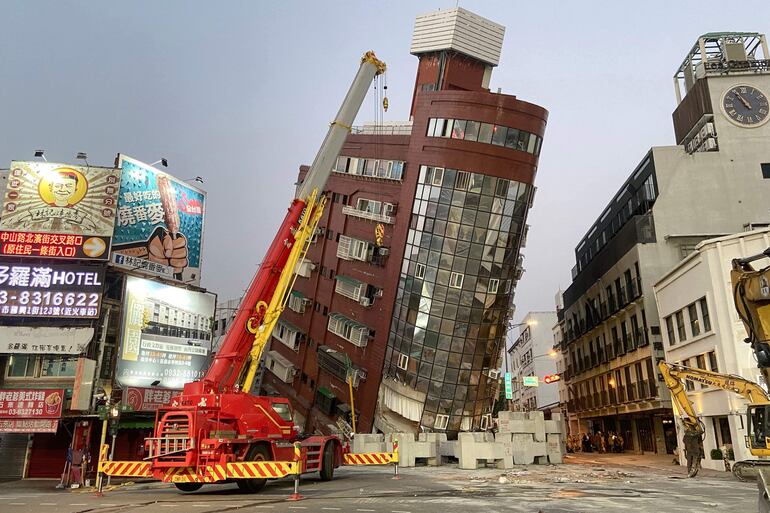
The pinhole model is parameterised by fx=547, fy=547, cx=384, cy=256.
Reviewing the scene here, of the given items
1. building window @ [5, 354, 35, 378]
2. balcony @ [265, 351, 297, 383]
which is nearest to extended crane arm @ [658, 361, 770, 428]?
balcony @ [265, 351, 297, 383]

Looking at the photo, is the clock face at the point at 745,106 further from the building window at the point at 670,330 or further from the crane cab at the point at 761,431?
the crane cab at the point at 761,431

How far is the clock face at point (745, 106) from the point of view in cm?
4419

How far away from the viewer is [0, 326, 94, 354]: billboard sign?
31984mm

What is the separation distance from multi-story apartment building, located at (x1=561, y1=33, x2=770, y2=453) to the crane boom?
28599 millimetres

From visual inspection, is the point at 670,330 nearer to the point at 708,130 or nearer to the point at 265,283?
the point at 708,130

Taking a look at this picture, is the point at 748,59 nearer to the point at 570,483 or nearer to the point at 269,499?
the point at 570,483

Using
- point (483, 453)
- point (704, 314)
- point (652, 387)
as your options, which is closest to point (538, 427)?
point (483, 453)

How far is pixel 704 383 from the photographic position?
945 inches

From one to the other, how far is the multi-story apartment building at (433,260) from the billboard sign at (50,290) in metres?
18.6

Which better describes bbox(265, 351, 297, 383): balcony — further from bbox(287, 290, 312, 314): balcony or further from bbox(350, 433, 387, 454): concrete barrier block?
bbox(350, 433, 387, 454): concrete barrier block

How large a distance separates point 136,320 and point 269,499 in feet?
76.3

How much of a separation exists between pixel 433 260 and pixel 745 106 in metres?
28.8

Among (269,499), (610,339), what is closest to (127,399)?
(269,499)

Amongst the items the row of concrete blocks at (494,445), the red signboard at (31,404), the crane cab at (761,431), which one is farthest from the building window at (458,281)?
the crane cab at (761,431)
